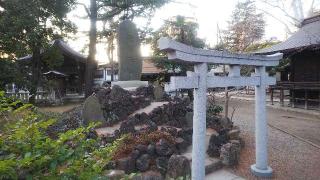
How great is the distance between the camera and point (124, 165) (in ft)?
22.0

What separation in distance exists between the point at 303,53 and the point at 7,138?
19.6 m

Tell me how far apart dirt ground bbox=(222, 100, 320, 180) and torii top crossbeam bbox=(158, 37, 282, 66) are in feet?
9.32

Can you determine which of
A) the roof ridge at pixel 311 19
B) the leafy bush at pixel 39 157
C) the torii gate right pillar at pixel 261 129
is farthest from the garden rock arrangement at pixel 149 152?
the roof ridge at pixel 311 19

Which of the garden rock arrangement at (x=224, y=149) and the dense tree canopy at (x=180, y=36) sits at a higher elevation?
the dense tree canopy at (x=180, y=36)

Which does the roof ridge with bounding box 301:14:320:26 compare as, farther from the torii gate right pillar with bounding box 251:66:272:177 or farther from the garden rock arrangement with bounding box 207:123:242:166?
the torii gate right pillar with bounding box 251:66:272:177

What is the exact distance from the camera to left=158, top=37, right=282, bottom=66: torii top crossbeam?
4.83 meters

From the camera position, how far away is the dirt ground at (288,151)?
7.43m

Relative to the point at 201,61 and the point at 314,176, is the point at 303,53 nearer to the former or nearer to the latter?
the point at 314,176

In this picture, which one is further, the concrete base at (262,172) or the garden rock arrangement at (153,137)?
the concrete base at (262,172)

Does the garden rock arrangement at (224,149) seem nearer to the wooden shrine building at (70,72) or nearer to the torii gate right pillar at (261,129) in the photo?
the torii gate right pillar at (261,129)

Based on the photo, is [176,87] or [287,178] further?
[287,178]

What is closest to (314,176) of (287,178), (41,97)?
(287,178)

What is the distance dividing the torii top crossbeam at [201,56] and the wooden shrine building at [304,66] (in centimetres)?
1088

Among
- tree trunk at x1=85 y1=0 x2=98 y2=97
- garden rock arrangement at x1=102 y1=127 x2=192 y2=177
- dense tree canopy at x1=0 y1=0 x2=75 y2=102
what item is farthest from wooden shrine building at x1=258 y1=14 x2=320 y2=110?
dense tree canopy at x1=0 y1=0 x2=75 y2=102
